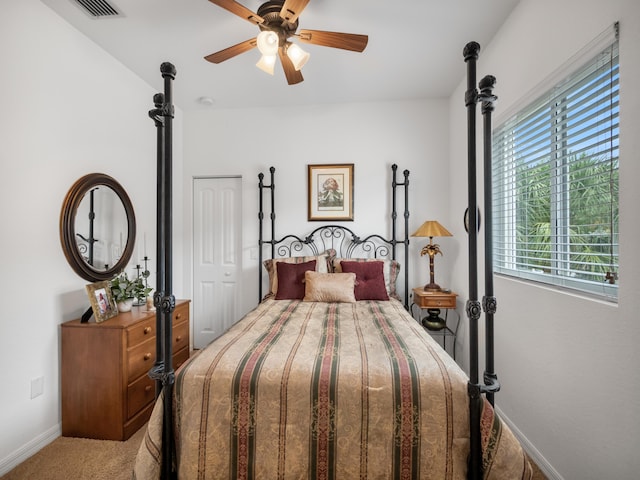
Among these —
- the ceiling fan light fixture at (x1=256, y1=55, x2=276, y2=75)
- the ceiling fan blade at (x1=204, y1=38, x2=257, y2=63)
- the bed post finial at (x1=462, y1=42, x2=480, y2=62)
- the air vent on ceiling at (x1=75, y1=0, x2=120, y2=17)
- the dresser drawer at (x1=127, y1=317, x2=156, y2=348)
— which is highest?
the air vent on ceiling at (x1=75, y1=0, x2=120, y2=17)

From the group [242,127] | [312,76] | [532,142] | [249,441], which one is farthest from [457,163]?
[249,441]

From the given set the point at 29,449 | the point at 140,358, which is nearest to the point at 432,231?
the point at 140,358

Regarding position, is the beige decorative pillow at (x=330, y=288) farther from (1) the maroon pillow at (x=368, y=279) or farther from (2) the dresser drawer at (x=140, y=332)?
(2) the dresser drawer at (x=140, y=332)

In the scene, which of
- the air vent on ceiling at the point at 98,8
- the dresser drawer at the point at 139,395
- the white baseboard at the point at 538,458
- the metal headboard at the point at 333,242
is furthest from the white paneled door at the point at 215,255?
the white baseboard at the point at 538,458

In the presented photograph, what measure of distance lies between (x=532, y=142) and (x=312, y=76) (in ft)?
6.31

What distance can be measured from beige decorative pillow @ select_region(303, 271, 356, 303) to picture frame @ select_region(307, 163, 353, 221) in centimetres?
87

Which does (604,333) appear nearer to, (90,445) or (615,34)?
(615,34)

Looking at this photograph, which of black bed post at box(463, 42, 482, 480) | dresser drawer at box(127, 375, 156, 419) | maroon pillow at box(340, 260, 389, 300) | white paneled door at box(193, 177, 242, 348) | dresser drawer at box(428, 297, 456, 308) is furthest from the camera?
white paneled door at box(193, 177, 242, 348)

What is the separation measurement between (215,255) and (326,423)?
268cm

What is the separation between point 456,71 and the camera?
2.71 m

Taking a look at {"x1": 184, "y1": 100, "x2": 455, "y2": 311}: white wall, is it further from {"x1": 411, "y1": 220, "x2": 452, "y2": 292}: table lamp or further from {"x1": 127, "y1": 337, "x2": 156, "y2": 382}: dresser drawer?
{"x1": 127, "y1": 337, "x2": 156, "y2": 382}: dresser drawer

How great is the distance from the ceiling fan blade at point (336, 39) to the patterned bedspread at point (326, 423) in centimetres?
182

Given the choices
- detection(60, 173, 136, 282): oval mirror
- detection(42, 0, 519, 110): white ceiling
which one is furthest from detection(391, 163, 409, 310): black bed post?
detection(60, 173, 136, 282): oval mirror

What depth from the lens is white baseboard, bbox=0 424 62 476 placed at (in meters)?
1.68
